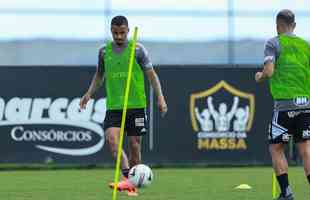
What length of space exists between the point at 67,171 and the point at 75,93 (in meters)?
1.99

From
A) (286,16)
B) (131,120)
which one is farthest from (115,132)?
(286,16)

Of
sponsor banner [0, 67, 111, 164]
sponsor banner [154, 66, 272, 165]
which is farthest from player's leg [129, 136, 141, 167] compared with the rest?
sponsor banner [154, 66, 272, 165]

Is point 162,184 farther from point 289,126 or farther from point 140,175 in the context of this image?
point 289,126

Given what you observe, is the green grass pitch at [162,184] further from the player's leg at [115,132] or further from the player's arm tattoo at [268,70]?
the player's arm tattoo at [268,70]

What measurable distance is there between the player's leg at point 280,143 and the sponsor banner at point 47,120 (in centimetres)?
1041

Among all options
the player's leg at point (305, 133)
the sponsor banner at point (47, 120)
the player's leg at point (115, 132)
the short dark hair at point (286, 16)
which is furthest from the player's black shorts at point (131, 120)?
the sponsor banner at point (47, 120)

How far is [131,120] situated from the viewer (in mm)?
14000

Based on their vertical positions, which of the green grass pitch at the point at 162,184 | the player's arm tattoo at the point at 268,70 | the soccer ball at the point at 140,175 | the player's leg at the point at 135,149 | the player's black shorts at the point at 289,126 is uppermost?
the player's arm tattoo at the point at 268,70

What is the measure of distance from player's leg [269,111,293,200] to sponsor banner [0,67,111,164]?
1041cm

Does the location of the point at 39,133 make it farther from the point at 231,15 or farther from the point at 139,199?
the point at 139,199

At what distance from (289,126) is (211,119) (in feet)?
34.6

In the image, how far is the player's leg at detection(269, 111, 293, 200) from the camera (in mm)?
12406

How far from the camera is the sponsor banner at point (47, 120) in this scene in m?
22.5

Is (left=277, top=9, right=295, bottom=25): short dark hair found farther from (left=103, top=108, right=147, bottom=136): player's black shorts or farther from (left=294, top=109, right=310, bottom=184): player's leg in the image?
(left=103, top=108, right=147, bottom=136): player's black shorts
